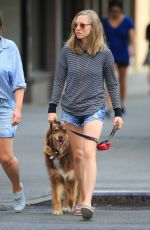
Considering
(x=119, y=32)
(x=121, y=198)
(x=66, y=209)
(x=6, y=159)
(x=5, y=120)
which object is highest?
(x=5, y=120)

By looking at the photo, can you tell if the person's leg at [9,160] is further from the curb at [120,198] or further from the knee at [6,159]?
the curb at [120,198]

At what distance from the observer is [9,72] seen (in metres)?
8.79

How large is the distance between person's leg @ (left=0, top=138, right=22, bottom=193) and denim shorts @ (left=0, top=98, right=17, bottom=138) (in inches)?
2.3

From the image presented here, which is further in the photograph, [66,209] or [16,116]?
[66,209]

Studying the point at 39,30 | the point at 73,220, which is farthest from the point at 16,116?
the point at 39,30

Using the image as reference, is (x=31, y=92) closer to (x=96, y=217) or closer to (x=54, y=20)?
(x=54, y=20)

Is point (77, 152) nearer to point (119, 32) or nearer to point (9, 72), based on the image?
point (9, 72)

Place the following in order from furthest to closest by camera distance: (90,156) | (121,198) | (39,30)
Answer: (39,30) → (121,198) → (90,156)

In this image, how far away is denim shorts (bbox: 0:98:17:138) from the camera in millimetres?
8758

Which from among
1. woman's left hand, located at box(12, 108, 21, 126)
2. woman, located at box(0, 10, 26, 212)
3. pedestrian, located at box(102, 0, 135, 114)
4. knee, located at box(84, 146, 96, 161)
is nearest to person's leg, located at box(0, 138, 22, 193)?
woman, located at box(0, 10, 26, 212)

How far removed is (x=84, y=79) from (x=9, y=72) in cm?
68

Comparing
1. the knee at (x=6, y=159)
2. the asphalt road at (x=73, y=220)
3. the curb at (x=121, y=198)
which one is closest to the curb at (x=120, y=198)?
the curb at (x=121, y=198)

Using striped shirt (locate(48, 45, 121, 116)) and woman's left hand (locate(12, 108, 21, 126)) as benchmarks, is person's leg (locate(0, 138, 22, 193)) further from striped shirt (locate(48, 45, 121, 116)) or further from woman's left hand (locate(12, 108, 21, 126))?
striped shirt (locate(48, 45, 121, 116))

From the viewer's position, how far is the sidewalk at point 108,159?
33.6 feet
